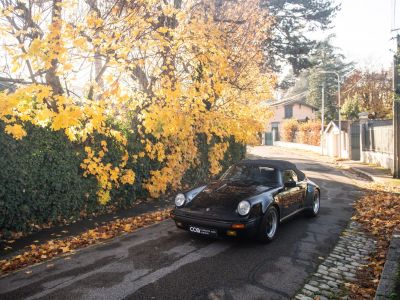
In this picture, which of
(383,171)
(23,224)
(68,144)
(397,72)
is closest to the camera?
(23,224)

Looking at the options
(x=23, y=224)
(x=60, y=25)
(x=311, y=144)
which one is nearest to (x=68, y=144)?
(x=23, y=224)

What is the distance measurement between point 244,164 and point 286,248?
7.41 feet

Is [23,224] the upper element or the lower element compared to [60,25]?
lower

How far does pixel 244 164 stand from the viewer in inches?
306

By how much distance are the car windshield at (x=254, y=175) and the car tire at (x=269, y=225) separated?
697mm

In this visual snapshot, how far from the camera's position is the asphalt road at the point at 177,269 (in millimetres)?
4293

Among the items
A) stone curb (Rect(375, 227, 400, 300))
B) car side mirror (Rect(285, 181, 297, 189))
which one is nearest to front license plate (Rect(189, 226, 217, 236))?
car side mirror (Rect(285, 181, 297, 189))

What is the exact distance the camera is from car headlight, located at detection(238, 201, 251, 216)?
5.82 m

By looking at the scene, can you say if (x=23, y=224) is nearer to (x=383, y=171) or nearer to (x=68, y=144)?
(x=68, y=144)

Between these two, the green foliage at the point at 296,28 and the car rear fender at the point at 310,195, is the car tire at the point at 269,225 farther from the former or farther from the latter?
the green foliage at the point at 296,28

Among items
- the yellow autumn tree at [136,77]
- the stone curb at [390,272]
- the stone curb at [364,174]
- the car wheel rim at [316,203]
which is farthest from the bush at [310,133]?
the stone curb at [390,272]

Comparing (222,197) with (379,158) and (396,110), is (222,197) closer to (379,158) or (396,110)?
(396,110)

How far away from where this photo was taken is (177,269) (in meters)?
5.02

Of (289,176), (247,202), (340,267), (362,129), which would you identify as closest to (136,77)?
(289,176)
